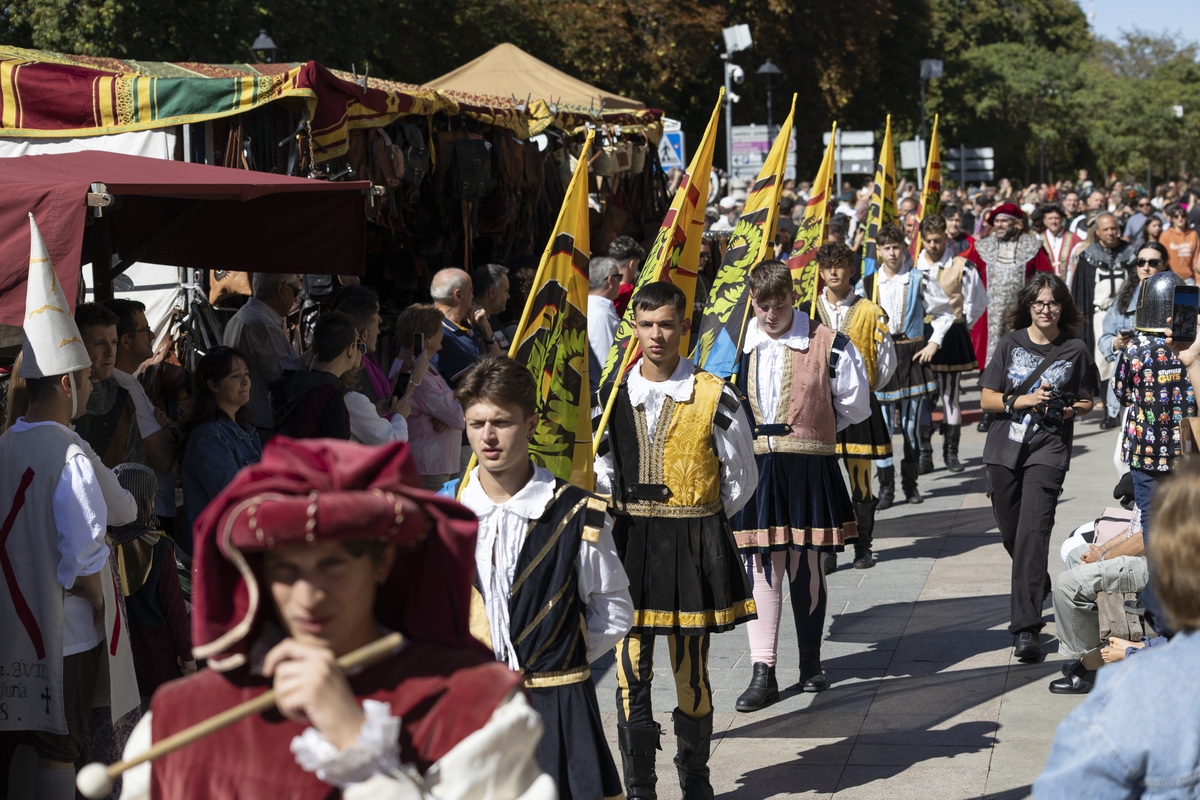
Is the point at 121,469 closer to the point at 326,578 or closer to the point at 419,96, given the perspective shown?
the point at 326,578

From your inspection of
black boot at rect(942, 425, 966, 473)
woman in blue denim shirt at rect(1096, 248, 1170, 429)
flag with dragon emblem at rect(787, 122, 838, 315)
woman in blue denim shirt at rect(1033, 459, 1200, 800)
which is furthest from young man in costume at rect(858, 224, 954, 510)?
woman in blue denim shirt at rect(1033, 459, 1200, 800)

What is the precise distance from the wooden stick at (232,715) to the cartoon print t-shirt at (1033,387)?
5.03 m

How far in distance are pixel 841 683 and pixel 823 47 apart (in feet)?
103

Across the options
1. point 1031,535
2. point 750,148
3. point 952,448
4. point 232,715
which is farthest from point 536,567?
point 750,148

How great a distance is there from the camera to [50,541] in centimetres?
441

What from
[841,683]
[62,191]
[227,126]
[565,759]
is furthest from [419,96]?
[565,759]

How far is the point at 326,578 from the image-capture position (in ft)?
6.61

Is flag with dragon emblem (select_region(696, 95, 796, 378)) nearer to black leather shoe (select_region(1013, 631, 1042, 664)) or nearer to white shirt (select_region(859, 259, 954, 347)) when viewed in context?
black leather shoe (select_region(1013, 631, 1042, 664))

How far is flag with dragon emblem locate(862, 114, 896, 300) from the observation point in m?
11.1

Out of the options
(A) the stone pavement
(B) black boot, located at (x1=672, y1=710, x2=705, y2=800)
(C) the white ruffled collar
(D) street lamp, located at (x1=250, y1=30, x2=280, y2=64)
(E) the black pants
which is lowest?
(A) the stone pavement

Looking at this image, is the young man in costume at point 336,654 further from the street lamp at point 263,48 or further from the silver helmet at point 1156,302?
the street lamp at point 263,48

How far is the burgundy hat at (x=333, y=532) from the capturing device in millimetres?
1979

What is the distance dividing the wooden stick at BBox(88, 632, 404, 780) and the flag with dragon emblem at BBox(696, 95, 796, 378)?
4.42m

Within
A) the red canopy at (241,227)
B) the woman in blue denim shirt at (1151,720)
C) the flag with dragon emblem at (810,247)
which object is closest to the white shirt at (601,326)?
the flag with dragon emblem at (810,247)
